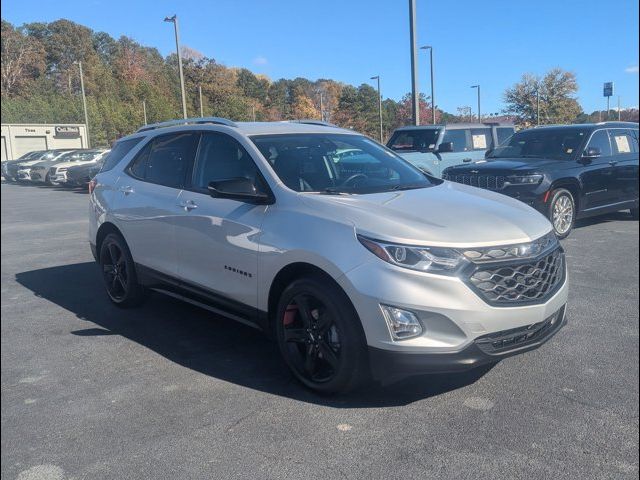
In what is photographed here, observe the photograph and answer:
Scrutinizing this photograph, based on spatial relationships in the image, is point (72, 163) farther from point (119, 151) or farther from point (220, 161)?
point (220, 161)

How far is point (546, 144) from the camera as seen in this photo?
945 centimetres

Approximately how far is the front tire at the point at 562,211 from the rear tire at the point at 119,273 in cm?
580

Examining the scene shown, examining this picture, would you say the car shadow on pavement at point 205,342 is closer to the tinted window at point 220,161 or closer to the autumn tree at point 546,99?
the tinted window at point 220,161

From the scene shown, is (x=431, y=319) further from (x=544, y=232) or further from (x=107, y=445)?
(x=107, y=445)

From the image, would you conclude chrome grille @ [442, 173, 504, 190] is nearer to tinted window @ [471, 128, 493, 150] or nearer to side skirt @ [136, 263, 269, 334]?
side skirt @ [136, 263, 269, 334]

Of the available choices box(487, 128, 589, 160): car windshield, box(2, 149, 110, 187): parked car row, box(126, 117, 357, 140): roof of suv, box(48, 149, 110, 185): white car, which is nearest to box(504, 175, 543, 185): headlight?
box(487, 128, 589, 160): car windshield

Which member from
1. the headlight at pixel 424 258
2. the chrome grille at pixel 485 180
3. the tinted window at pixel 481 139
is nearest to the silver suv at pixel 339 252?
the headlight at pixel 424 258

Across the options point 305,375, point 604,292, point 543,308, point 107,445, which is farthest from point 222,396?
point 604,292

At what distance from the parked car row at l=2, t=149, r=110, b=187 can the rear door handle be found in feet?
53.6

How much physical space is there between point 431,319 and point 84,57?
3.35 metres

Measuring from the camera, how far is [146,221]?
501cm

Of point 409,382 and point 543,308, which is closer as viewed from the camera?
point 543,308

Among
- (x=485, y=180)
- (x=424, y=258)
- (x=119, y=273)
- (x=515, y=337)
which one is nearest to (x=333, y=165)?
(x=424, y=258)

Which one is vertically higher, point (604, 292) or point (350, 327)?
point (350, 327)
